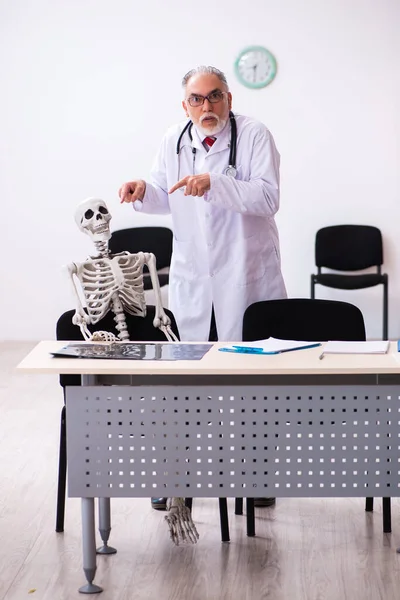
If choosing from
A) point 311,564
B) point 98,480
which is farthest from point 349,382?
point 98,480

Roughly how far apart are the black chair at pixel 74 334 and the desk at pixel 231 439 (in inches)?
15.0

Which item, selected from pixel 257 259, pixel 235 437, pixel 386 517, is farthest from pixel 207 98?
pixel 386 517

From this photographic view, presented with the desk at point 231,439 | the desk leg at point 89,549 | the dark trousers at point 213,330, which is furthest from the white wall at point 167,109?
the desk leg at point 89,549

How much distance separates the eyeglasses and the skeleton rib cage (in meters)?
0.69

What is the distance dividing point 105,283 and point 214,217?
62cm

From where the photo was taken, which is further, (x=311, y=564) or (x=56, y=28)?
(x=56, y=28)

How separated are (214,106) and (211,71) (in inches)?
5.0

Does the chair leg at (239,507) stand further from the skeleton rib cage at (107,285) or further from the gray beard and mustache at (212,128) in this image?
the gray beard and mustache at (212,128)

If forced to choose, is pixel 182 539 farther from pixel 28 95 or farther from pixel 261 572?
pixel 28 95

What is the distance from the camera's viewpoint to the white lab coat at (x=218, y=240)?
3.40 meters

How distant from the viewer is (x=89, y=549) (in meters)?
2.58

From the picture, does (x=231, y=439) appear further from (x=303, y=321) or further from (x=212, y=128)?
(x=212, y=128)

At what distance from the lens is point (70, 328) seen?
9.91ft

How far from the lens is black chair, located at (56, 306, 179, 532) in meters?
2.98
